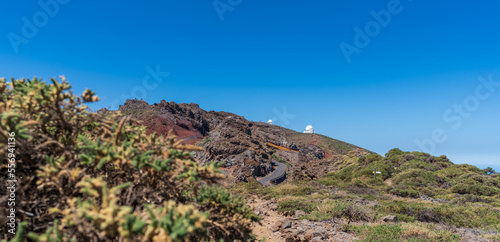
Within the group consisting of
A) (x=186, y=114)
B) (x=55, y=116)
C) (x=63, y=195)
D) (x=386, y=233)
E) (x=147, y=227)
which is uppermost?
(x=186, y=114)

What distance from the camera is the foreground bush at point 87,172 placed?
7.43ft

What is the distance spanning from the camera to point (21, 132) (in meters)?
2.57

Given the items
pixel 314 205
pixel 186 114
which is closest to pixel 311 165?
pixel 314 205

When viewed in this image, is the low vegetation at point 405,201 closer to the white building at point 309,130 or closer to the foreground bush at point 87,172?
the foreground bush at point 87,172

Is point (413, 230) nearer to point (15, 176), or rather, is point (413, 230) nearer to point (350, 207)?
Result: point (350, 207)

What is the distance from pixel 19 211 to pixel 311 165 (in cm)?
4008

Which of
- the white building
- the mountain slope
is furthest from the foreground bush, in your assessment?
the white building

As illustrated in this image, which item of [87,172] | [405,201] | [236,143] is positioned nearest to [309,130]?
[236,143]

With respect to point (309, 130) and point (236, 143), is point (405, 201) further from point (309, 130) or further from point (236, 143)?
point (309, 130)

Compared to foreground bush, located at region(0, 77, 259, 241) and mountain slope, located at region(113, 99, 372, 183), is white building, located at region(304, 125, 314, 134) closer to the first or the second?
mountain slope, located at region(113, 99, 372, 183)

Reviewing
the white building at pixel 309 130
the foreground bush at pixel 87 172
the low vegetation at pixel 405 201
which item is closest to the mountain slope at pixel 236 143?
the foreground bush at pixel 87 172

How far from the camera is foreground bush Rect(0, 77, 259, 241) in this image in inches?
89.2

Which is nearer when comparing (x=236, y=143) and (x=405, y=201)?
(x=405, y=201)

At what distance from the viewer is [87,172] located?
3.21m
